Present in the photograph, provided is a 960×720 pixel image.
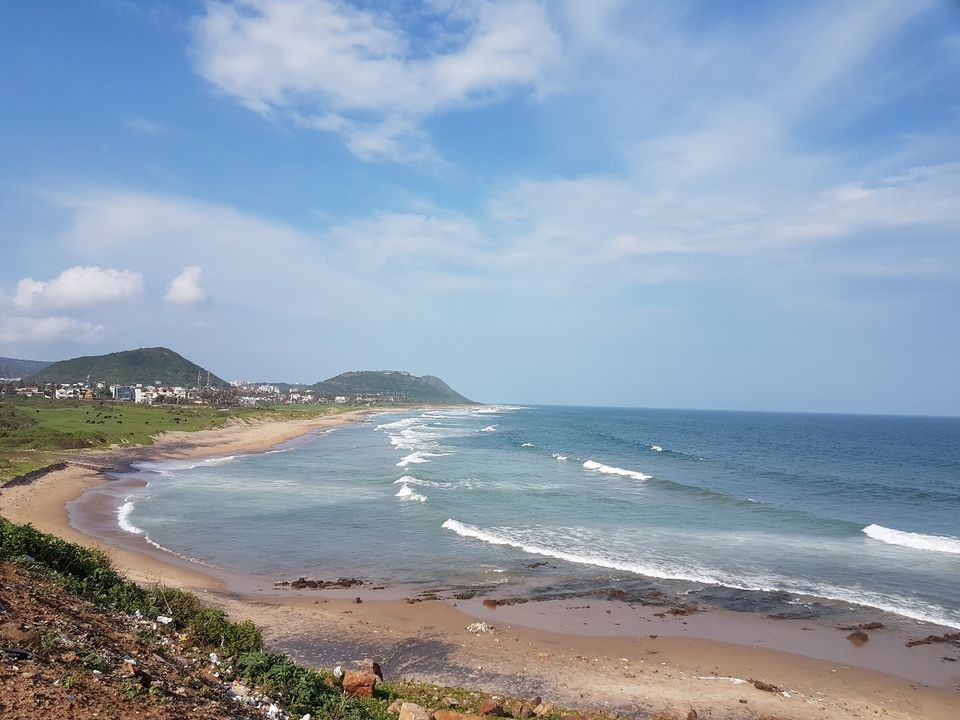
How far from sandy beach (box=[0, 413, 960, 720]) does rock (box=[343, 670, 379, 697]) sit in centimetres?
272

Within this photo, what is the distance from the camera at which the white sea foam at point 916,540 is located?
27641mm

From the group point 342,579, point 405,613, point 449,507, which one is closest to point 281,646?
point 405,613

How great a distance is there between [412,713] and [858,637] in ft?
45.5

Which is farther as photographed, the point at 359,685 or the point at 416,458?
the point at 416,458

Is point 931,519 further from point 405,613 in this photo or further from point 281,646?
point 281,646

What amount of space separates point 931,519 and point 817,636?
81.2ft

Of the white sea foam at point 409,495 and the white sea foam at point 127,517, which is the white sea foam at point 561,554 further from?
the white sea foam at point 127,517

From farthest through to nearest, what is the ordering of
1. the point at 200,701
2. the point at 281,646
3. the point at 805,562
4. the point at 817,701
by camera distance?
1. the point at 805,562
2. the point at 281,646
3. the point at 817,701
4. the point at 200,701

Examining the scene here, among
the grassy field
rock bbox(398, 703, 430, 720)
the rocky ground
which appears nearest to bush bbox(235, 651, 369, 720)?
the rocky ground

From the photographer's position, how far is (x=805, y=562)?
80.9 ft

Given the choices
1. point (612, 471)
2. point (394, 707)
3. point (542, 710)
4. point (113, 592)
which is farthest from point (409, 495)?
point (394, 707)

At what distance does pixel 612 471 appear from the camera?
172 feet

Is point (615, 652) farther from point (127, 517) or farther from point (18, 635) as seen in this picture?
point (127, 517)

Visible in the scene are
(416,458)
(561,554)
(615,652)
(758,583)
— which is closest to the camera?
(615,652)
